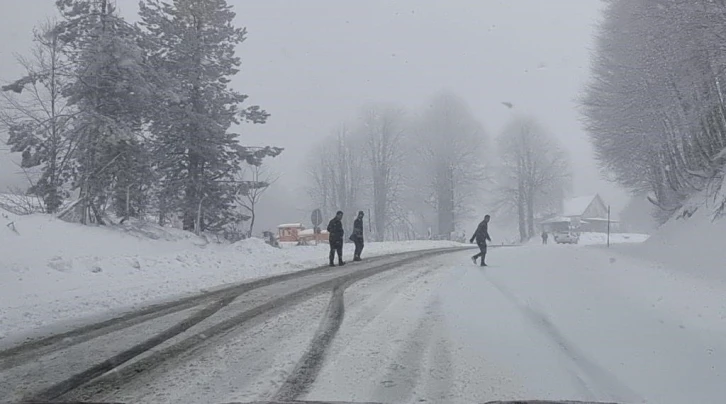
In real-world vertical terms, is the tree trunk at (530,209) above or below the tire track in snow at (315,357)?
above

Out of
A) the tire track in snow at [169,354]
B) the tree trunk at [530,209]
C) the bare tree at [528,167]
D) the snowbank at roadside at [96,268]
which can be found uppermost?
the bare tree at [528,167]

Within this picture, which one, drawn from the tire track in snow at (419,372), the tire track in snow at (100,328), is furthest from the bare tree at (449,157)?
the tire track in snow at (419,372)

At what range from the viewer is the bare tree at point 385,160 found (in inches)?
2222

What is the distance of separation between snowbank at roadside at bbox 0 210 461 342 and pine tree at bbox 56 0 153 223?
174 centimetres

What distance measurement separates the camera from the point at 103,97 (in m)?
20.7

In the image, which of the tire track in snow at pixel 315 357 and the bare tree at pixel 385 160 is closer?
the tire track in snow at pixel 315 357

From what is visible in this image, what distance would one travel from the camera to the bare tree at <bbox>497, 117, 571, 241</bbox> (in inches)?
2307

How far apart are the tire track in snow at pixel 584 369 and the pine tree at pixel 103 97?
15818 mm

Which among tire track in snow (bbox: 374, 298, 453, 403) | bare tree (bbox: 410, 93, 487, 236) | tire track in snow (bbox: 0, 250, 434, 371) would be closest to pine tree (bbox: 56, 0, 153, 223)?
tire track in snow (bbox: 0, 250, 434, 371)

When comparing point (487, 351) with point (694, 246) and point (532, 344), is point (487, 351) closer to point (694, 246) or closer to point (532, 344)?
point (532, 344)

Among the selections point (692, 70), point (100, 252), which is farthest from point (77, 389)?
point (692, 70)

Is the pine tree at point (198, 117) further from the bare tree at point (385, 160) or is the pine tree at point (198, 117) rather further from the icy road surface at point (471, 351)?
the bare tree at point (385, 160)

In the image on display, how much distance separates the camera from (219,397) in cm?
480

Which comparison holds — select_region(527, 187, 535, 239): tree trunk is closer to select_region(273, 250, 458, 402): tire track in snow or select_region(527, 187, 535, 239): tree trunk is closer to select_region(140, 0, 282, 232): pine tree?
select_region(140, 0, 282, 232): pine tree
